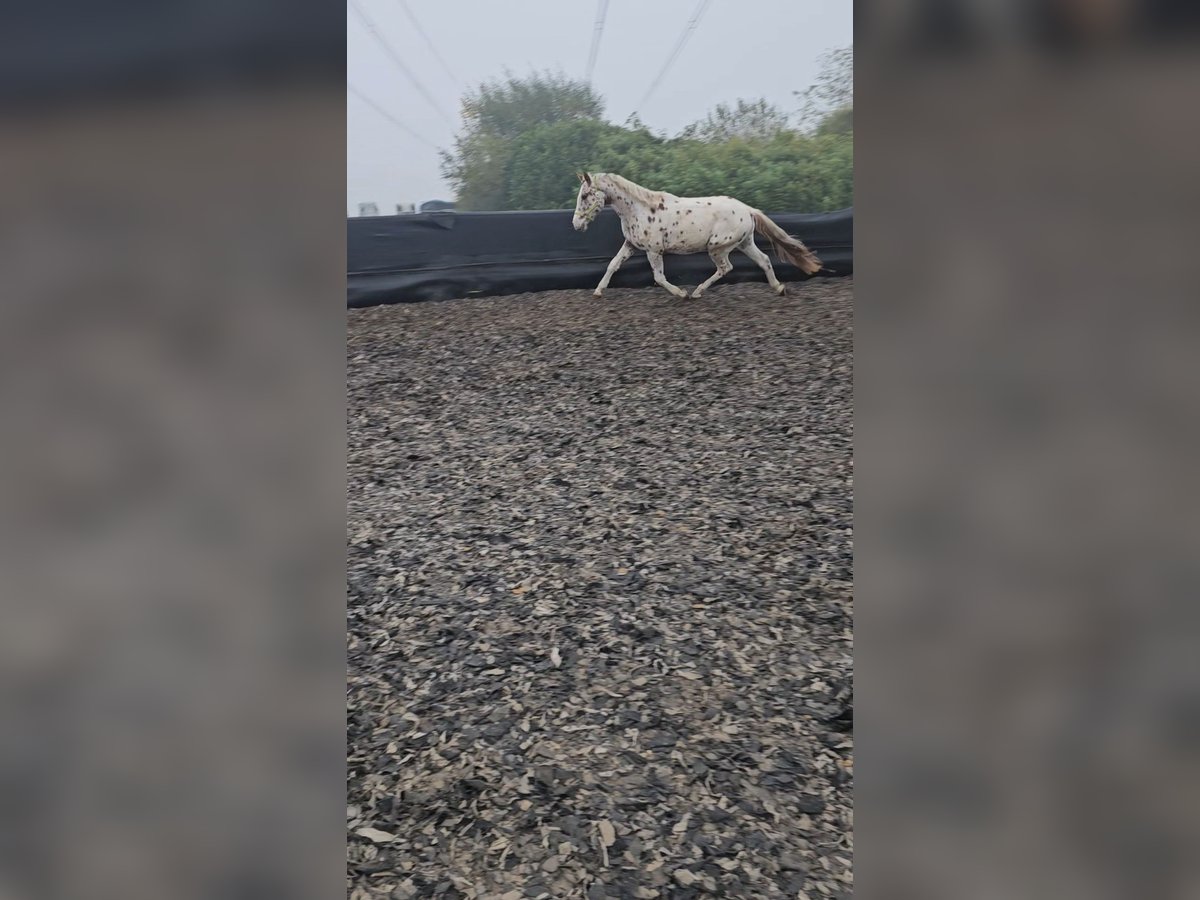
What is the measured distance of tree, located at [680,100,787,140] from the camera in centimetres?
603

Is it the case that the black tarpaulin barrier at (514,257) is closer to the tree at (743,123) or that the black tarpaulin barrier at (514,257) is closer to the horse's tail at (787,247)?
the horse's tail at (787,247)

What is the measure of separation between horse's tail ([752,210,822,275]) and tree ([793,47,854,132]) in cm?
113

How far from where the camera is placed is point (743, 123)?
610cm

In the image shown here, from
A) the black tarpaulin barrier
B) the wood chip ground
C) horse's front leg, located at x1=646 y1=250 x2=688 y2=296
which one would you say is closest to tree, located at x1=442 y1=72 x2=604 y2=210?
the black tarpaulin barrier
